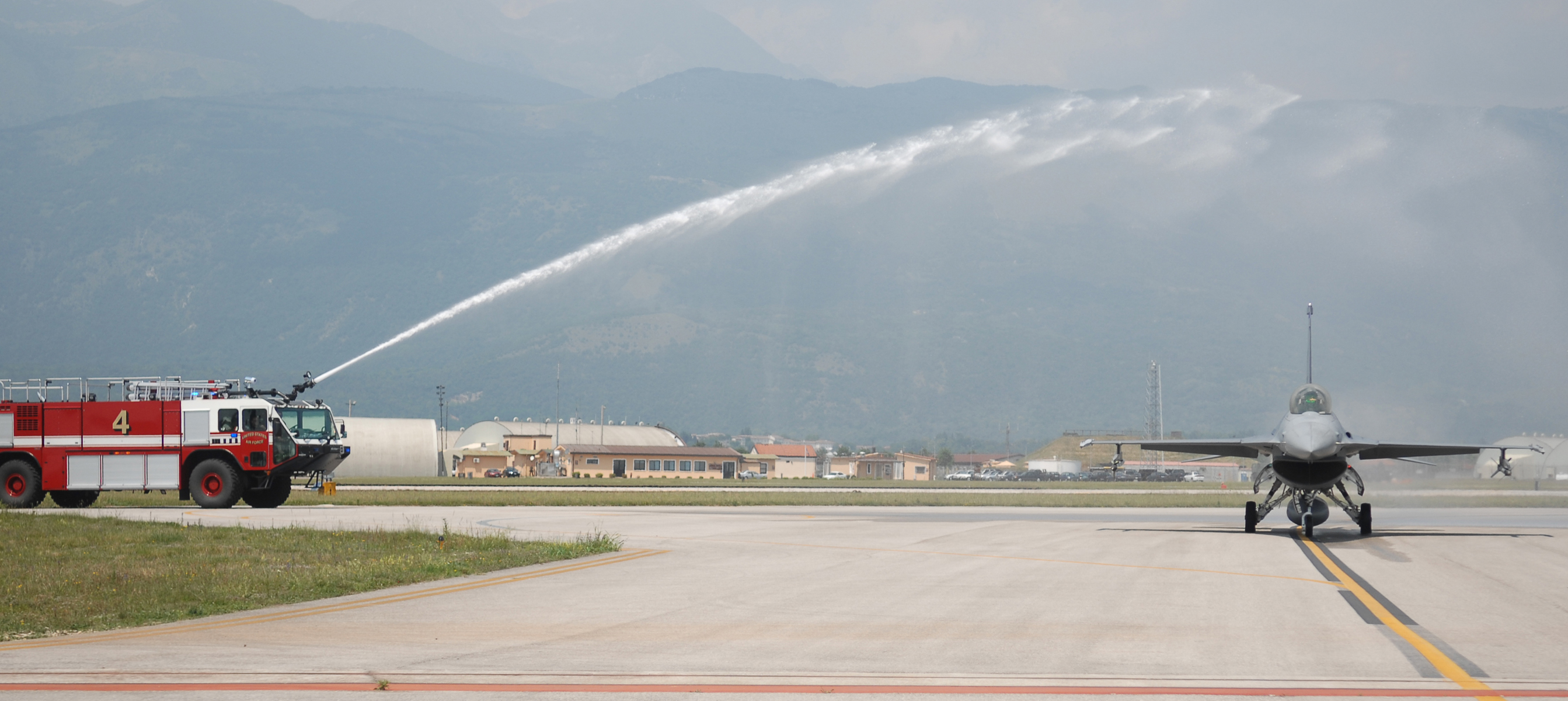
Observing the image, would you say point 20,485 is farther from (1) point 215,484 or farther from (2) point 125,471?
(1) point 215,484

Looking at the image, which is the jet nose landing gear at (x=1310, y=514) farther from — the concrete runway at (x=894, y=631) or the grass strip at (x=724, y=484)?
the grass strip at (x=724, y=484)

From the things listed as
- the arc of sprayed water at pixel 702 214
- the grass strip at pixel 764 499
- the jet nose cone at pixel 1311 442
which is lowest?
the grass strip at pixel 764 499

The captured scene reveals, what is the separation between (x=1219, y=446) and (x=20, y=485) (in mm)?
38684

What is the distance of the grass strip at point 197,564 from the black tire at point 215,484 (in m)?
6.65

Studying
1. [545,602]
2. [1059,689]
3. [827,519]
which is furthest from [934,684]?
[827,519]

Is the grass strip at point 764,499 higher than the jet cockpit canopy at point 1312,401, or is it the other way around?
the jet cockpit canopy at point 1312,401

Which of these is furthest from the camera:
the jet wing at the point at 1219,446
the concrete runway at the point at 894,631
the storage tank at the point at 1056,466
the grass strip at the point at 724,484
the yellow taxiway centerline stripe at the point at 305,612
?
the storage tank at the point at 1056,466

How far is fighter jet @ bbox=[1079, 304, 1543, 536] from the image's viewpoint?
29.3 metres

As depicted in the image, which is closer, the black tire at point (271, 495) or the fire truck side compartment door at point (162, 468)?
the fire truck side compartment door at point (162, 468)

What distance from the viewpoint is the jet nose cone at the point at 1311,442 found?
28891 millimetres

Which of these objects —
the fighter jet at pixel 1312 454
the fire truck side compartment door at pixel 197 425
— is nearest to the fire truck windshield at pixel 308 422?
the fire truck side compartment door at pixel 197 425

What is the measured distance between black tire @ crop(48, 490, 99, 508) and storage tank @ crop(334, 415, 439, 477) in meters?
60.4

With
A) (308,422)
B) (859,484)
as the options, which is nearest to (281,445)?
(308,422)

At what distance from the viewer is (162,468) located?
3903 cm
